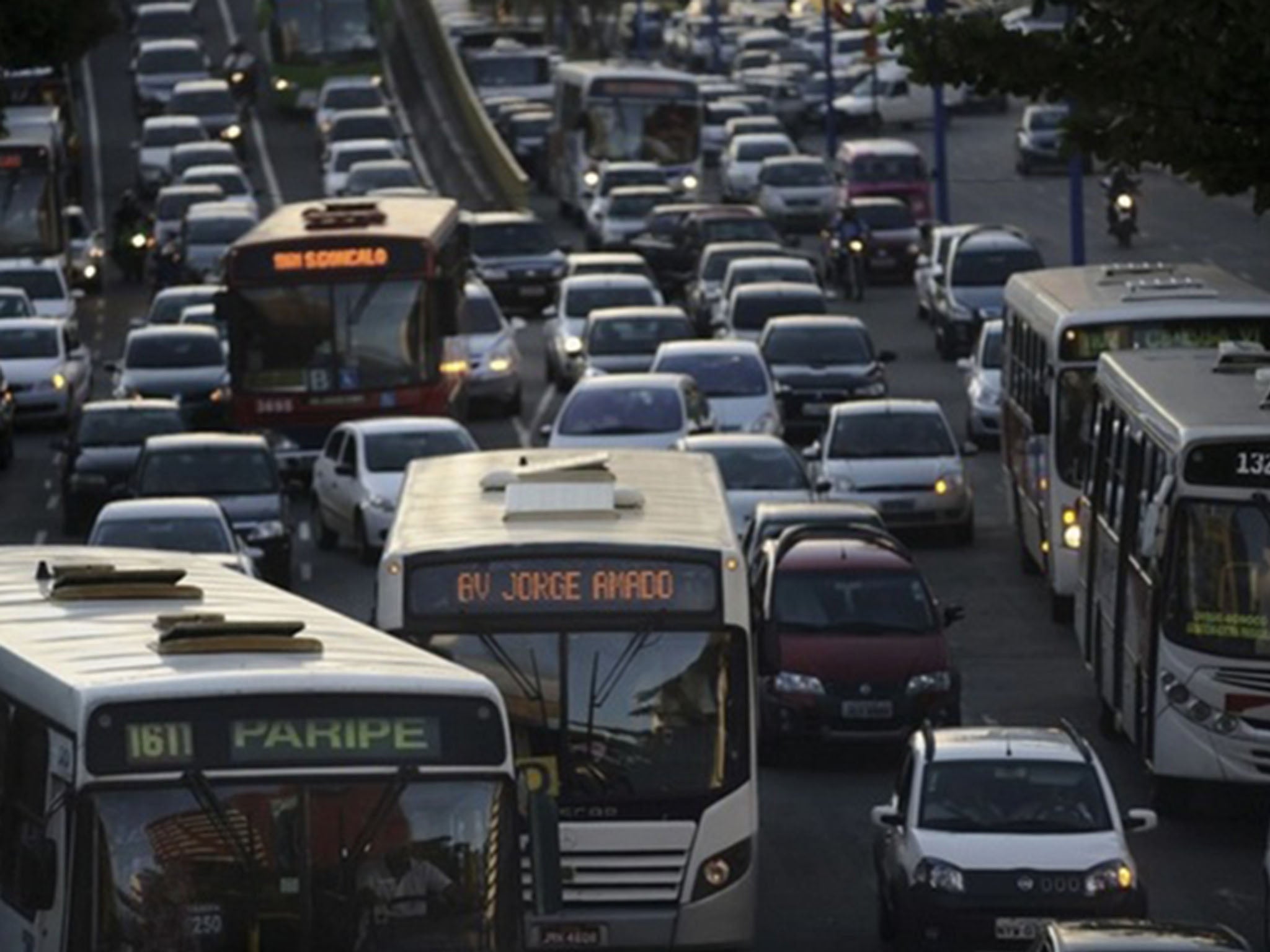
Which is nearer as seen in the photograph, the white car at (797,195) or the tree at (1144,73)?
the tree at (1144,73)

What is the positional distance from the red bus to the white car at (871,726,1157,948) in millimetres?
20935

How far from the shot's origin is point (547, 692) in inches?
790

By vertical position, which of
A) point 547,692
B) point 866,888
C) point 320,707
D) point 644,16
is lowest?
→ point 644,16

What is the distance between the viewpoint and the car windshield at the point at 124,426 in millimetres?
43000

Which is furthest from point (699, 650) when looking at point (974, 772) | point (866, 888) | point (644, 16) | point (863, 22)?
point (644, 16)

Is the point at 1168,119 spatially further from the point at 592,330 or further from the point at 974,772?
the point at 592,330

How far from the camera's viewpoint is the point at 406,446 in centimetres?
4047

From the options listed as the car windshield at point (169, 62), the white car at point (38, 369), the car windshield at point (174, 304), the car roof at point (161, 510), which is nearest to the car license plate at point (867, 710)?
the car roof at point (161, 510)

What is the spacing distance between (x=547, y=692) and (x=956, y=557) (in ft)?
66.7

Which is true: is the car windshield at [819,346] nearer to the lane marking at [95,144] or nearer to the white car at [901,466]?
the white car at [901,466]

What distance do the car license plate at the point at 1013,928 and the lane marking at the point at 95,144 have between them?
187ft

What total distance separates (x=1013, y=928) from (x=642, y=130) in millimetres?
55441

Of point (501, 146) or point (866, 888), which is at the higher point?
point (866, 888)

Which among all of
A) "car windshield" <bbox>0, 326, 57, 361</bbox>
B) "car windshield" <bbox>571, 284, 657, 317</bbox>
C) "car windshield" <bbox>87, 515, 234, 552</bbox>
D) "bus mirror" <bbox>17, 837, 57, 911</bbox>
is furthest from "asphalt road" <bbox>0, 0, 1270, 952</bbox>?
"bus mirror" <bbox>17, 837, 57, 911</bbox>
